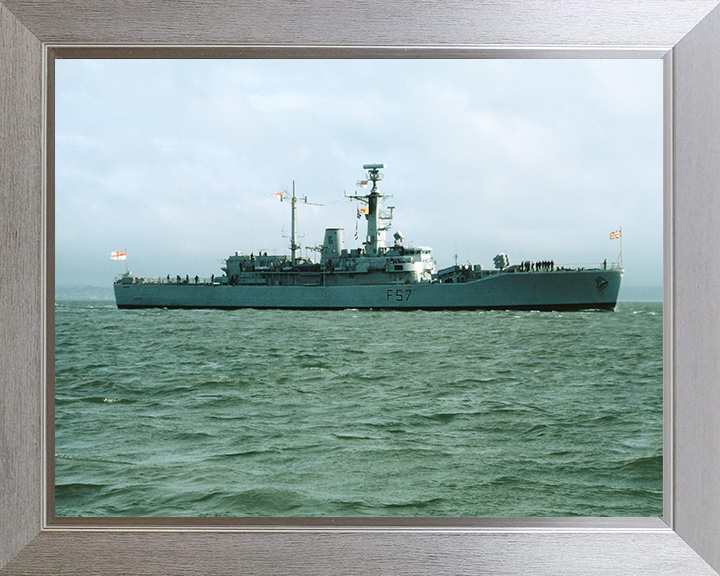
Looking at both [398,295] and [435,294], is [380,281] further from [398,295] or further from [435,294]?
[435,294]

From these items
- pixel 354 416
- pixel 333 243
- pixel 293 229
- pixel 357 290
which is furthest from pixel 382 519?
pixel 293 229

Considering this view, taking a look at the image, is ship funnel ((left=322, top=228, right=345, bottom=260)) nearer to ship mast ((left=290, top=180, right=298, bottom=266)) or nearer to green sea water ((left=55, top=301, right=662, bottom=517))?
ship mast ((left=290, top=180, right=298, bottom=266))

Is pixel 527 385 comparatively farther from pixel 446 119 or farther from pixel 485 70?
pixel 446 119

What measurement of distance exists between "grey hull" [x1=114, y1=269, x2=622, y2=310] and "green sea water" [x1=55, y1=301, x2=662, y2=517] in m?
0.84

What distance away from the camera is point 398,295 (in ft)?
40.2

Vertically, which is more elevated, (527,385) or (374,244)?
(374,244)

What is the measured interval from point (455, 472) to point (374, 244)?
4545 mm

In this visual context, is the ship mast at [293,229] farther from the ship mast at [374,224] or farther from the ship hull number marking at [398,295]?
the ship hull number marking at [398,295]

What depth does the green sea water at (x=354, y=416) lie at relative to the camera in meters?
5.50

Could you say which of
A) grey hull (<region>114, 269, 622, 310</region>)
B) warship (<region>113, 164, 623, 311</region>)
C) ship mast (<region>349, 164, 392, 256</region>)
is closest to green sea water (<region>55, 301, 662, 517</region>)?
grey hull (<region>114, 269, 622, 310</region>)

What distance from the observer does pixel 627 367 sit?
59.6 ft

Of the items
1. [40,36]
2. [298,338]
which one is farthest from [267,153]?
[40,36]

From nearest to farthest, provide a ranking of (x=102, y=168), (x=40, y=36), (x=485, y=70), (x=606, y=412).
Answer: (x=40, y=36) → (x=606, y=412) → (x=102, y=168) → (x=485, y=70)

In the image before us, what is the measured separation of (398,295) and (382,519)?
1125cm
